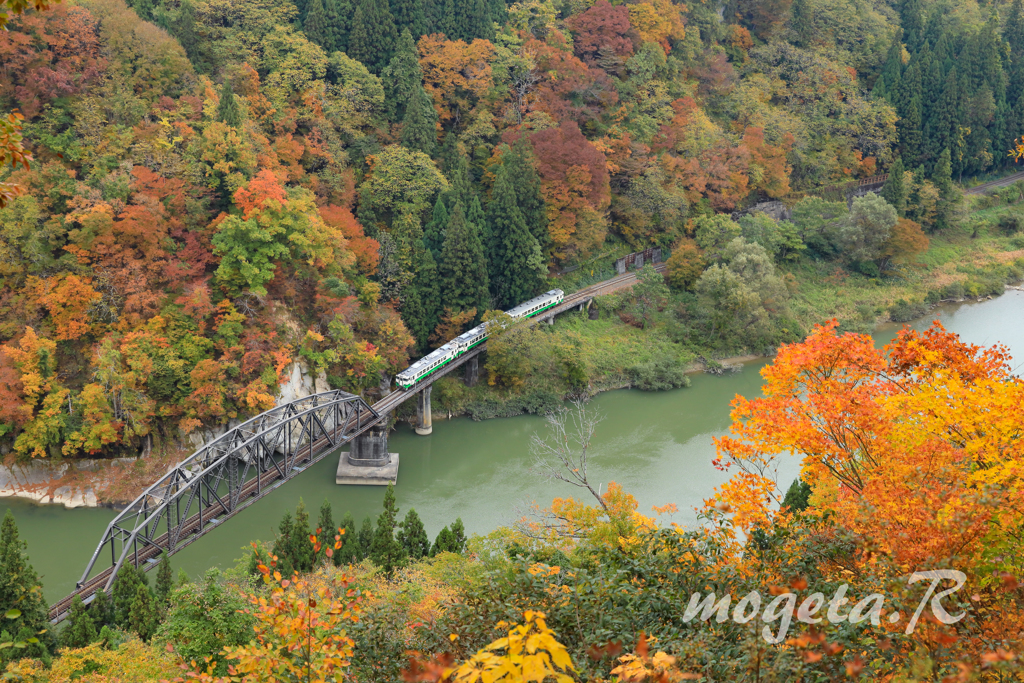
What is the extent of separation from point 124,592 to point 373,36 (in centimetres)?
2549

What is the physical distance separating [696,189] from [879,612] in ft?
108

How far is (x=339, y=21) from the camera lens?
34.2 meters

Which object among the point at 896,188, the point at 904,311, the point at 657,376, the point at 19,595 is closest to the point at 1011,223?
the point at 896,188

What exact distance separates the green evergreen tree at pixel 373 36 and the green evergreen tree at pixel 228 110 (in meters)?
7.78

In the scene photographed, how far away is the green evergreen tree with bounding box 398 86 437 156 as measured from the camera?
32594mm

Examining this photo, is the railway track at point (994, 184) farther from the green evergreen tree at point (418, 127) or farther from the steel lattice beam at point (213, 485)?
the steel lattice beam at point (213, 485)

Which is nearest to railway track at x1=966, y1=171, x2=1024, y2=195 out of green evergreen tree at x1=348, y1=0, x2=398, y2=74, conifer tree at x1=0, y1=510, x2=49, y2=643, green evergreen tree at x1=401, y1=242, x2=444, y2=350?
green evergreen tree at x1=348, y1=0, x2=398, y2=74

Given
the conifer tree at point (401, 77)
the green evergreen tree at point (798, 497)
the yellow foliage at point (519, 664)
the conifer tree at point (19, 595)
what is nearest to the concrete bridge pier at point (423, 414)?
the conifer tree at point (401, 77)

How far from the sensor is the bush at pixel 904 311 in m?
37.9

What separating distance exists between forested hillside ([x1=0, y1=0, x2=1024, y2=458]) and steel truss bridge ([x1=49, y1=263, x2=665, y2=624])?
157 cm

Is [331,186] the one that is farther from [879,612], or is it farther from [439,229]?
[879,612]

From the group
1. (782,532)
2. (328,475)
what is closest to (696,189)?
(328,475)

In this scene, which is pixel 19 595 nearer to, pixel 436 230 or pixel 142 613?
pixel 142 613

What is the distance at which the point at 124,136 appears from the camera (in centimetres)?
2653
